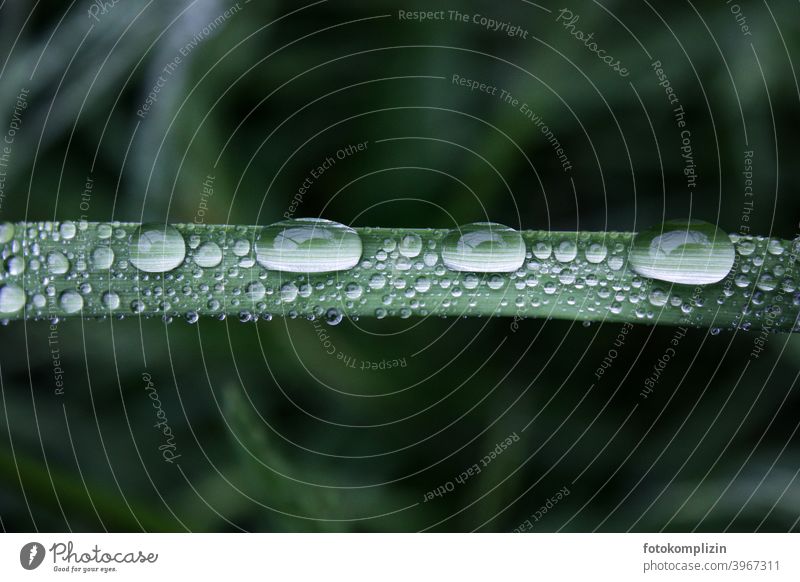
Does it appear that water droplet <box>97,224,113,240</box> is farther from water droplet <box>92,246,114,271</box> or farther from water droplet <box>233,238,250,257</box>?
water droplet <box>233,238,250,257</box>

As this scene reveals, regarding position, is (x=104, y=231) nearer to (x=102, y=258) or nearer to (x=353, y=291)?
(x=102, y=258)

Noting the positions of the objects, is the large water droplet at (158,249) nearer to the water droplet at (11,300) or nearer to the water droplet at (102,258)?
the water droplet at (102,258)

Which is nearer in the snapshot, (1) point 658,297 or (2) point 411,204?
(1) point 658,297

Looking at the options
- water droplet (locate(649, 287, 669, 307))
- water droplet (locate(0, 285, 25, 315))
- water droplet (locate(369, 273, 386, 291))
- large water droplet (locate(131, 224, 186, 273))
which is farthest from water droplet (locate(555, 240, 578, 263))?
water droplet (locate(0, 285, 25, 315))

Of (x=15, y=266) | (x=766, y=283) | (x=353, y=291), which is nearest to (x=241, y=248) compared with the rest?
(x=353, y=291)

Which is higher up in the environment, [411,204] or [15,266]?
[411,204]

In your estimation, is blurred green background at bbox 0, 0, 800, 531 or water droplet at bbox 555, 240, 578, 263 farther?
blurred green background at bbox 0, 0, 800, 531
